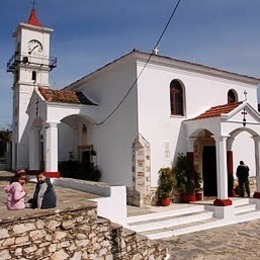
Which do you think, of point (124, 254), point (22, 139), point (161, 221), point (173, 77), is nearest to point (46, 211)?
point (124, 254)

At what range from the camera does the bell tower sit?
904 inches

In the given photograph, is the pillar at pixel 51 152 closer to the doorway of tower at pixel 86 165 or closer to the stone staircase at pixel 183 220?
the doorway of tower at pixel 86 165

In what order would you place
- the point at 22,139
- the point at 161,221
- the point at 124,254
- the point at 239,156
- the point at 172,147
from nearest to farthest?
the point at 124,254 < the point at 161,221 < the point at 172,147 < the point at 239,156 < the point at 22,139

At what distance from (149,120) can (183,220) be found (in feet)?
13.8

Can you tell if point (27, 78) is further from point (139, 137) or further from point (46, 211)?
point (46, 211)

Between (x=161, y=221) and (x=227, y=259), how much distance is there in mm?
2883

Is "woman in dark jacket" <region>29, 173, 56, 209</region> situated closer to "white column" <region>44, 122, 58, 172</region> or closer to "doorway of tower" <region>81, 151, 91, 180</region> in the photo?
"white column" <region>44, 122, 58, 172</region>

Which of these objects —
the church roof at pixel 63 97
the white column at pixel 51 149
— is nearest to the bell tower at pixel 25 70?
the church roof at pixel 63 97

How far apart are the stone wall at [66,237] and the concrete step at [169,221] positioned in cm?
237

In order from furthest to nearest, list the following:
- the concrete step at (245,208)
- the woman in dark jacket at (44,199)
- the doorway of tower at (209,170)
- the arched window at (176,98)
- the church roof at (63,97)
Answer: the doorway of tower at (209,170), the arched window at (176,98), the church roof at (63,97), the concrete step at (245,208), the woman in dark jacket at (44,199)

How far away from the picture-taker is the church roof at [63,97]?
1385 cm

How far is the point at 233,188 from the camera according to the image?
14961 millimetres

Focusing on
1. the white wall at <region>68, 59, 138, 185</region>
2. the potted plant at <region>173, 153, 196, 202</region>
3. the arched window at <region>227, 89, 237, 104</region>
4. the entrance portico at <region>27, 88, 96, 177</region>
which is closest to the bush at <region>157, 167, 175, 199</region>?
the potted plant at <region>173, 153, 196, 202</region>

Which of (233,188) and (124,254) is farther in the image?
(233,188)
